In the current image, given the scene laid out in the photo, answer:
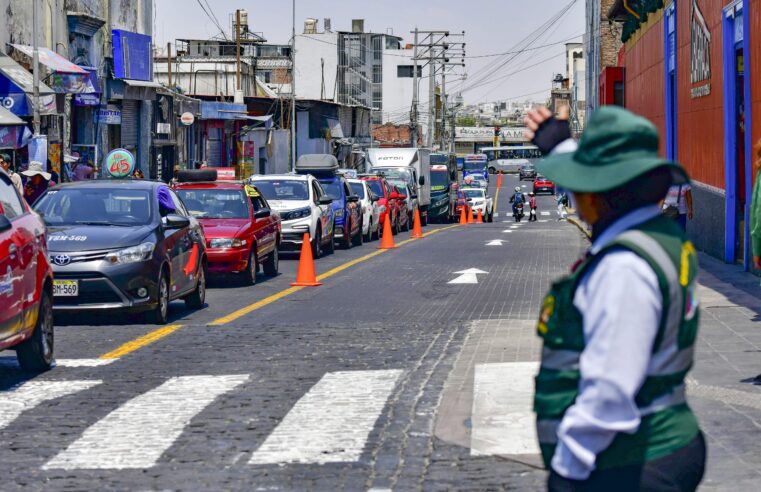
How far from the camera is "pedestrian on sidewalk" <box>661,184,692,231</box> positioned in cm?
1739

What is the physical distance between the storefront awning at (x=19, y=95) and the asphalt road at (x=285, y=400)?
1346 cm

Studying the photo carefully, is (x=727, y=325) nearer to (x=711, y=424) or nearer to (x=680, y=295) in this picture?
(x=711, y=424)

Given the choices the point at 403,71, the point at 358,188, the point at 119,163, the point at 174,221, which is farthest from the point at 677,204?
the point at 403,71

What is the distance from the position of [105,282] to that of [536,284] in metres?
8.00

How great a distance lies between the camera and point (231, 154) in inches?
2520

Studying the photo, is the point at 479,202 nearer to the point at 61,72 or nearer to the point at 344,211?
the point at 61,72

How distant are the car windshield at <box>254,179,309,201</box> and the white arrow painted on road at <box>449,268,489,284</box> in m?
5.91

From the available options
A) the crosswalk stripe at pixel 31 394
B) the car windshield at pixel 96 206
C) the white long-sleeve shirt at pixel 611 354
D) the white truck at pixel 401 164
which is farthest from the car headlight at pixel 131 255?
the white truck at pixel 401 164

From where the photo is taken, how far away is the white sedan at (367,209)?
35.4 m

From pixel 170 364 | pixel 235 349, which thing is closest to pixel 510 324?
pixel 235 349

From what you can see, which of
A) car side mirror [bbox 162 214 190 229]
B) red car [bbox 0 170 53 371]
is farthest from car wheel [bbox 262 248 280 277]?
red car [bbox 0 170 53 371]

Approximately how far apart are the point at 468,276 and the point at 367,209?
1393 centimetres

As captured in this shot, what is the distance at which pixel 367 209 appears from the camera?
35594 millimetres

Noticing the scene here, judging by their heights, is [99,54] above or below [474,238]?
above
